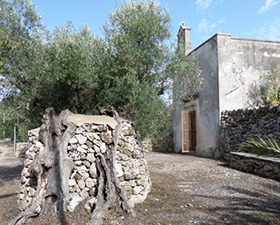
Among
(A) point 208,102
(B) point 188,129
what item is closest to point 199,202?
(A) point 208,102

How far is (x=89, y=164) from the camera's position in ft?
15.3

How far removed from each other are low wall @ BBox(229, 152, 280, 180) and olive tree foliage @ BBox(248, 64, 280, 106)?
373 cm

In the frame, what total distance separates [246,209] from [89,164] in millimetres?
3158

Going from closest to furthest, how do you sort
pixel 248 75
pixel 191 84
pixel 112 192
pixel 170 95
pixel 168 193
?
pixel 112 192, pixel 168 193, pixel 170 95, pixel 191 84, pixel 248 75

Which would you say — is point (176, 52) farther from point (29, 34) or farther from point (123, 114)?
point (29, 34)

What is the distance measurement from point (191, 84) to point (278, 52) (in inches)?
262

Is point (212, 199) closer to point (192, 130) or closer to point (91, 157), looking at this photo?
point (91, 157)

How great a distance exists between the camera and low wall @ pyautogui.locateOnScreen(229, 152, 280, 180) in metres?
6.86

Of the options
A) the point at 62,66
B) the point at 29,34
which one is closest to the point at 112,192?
the point at 62,66

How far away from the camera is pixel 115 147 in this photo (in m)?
4.82

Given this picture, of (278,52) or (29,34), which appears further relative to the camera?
(278,52)

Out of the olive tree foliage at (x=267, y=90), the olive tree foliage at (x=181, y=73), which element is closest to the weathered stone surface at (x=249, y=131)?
the olive tree foliage at (x=267, y=90)

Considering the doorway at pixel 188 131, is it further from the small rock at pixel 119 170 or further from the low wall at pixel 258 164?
the small rock at pixel 119 170

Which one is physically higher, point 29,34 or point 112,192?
point 29,34
